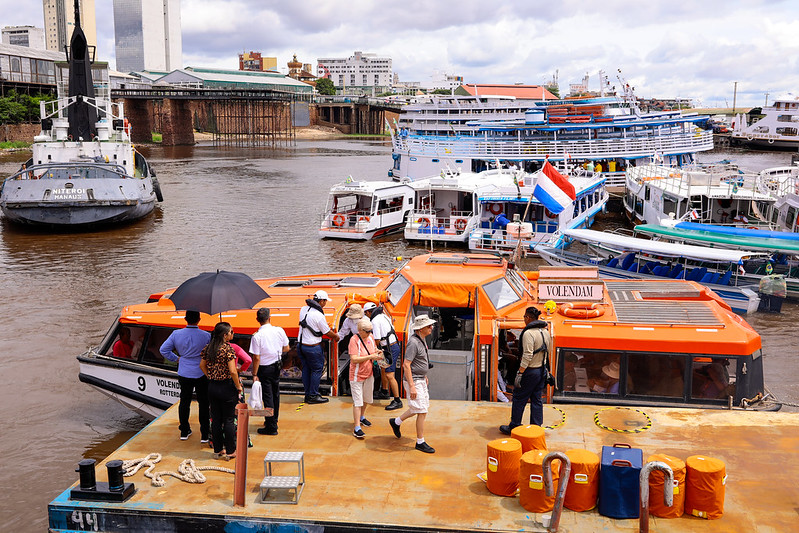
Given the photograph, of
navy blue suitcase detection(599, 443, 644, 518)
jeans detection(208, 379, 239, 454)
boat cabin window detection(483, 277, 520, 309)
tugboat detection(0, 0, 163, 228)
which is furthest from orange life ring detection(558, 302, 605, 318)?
tugboat detection(0, 0, 163, 228)

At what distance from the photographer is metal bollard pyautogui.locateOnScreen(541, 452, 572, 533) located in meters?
6.92

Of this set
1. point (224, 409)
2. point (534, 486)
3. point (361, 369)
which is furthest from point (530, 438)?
point (224, 409)

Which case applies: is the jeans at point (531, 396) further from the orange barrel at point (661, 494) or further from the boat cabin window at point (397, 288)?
the boat cabin window at point (397, 288)

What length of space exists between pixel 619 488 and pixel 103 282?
22131 mm

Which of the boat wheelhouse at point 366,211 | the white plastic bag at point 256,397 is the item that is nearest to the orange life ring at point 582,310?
the white plastic bag at point 256,397

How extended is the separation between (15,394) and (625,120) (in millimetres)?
47761

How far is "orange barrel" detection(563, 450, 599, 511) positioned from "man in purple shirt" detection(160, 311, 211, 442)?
172 inches

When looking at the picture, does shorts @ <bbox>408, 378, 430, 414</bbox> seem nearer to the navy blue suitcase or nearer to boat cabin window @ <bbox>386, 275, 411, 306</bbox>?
the navy blue suitcase

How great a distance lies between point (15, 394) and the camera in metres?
15.1

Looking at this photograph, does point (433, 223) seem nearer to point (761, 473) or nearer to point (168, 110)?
point (761, 473)

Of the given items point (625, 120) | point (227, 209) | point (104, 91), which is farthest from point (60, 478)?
point (625, 120)

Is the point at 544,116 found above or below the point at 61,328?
above

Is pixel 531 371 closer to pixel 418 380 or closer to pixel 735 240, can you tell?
pixel 418 380

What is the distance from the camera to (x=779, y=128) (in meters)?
104
